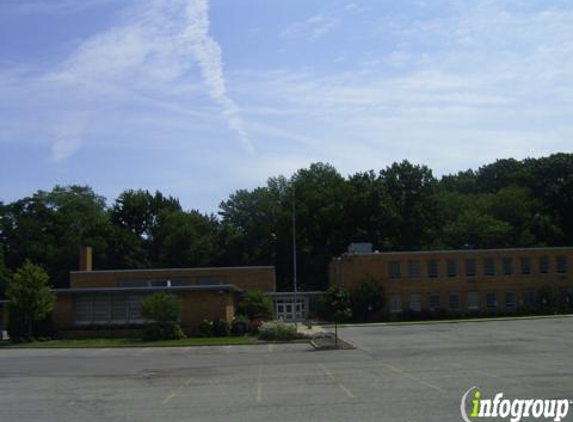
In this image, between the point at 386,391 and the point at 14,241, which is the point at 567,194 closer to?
the point at 14,241

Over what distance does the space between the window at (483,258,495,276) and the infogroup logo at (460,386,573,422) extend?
54.9 m

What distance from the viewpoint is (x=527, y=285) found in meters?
68.9

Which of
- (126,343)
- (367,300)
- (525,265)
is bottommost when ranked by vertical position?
(126,343)

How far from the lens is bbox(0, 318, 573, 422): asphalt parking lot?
1470 centimetres

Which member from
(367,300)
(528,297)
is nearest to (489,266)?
(528,297)

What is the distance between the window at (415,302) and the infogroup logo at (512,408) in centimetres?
5312

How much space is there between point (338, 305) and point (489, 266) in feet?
50.2

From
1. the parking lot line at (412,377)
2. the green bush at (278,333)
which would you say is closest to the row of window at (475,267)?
the green bush at (278,333)

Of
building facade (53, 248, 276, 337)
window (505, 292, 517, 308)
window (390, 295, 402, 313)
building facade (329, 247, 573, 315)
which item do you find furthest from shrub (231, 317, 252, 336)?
window (505, 292, 517, 308)

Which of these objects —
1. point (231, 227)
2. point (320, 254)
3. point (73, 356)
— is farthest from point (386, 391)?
point (231, 227)

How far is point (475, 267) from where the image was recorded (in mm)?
68750

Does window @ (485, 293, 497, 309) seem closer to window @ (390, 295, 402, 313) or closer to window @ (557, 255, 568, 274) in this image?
window @ (557, 255, 568, 274)

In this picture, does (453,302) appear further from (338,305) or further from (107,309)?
(107,309)

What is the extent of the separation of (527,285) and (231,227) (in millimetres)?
44252
